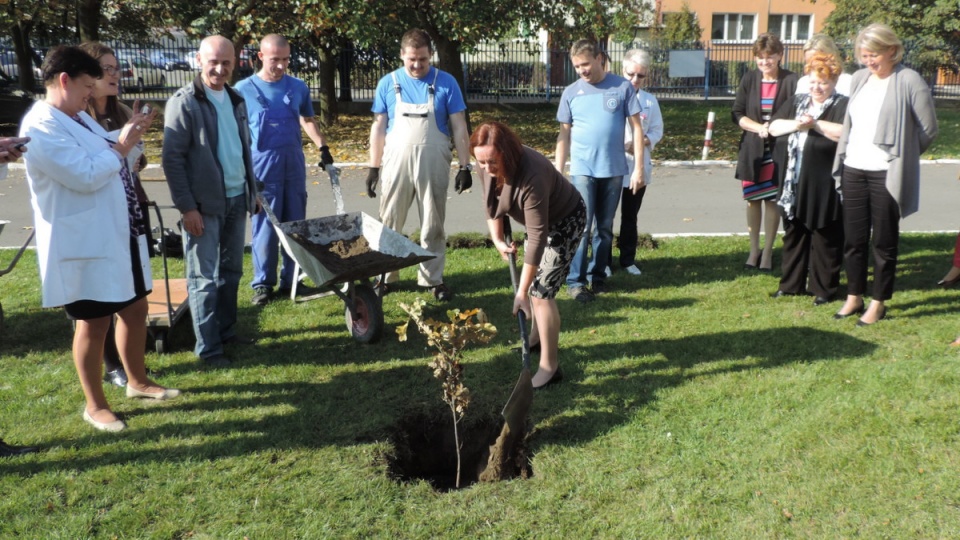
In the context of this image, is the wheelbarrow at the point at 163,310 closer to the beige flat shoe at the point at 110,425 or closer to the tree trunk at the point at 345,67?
the beige flat shoe at the point at 110,425

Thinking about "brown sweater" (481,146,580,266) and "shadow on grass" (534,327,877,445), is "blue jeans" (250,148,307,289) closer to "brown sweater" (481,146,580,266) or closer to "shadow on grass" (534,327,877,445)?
"brown sweater" (481,146,580,266)

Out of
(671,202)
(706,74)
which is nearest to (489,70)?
(706,74)

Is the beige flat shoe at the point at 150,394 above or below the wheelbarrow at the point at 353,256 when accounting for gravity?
below

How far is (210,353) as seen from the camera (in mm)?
5449

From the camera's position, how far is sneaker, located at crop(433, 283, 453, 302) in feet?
21.8

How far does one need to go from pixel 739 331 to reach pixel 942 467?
199 cm

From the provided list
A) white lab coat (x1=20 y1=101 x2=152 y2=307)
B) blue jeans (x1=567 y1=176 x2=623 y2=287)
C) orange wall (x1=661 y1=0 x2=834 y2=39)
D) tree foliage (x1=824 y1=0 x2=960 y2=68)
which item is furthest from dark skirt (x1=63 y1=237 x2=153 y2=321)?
orange wall (x1=661 y1=0 x2=834 y2=39)

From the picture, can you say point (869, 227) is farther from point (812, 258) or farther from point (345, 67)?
point (345, 67)

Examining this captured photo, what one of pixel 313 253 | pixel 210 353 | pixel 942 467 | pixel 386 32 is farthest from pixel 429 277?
pixel 386 32

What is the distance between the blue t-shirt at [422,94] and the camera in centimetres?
633

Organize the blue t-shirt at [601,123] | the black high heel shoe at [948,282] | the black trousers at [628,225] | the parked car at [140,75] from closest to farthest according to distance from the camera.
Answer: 1. the blue t-shirt at [601,123]
2. the black high heel shoe at [948,282]
3. the black trousers at [628,225]
4. the parked car at [140,75]

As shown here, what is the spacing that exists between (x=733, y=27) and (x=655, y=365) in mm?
39271

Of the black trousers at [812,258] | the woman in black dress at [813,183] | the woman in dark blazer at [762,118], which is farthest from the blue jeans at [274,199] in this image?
the black trousers at [812,258]

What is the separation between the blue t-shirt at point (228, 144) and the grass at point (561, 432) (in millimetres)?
1125
